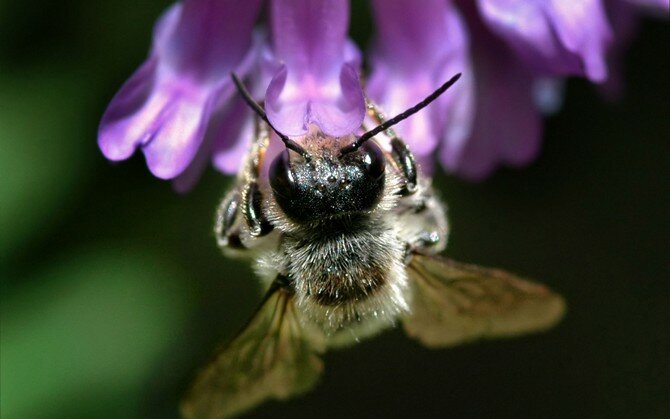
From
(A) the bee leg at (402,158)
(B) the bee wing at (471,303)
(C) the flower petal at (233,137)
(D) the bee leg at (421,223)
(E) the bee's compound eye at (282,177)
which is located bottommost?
(B) the bee wing at (471,303)

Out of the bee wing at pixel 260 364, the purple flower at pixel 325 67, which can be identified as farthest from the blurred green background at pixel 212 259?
the bee wing at pixel 260 364

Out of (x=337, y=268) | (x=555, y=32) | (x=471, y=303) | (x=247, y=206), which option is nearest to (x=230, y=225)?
(x=247, y=206)

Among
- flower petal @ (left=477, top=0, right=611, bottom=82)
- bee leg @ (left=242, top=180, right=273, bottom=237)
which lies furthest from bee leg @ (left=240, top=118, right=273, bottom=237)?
flower petal @ (left=477, top=0, right=611, bottom=82)

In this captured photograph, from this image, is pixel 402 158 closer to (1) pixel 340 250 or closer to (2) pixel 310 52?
(1) pixel 340 250

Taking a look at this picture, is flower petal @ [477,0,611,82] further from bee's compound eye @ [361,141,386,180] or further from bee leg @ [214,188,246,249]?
bee leg @ [214,188,246,249]

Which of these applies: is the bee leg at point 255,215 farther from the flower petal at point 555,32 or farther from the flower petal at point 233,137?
the flower petal at point 555,32

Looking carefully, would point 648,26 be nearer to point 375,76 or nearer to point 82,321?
point 375,76
